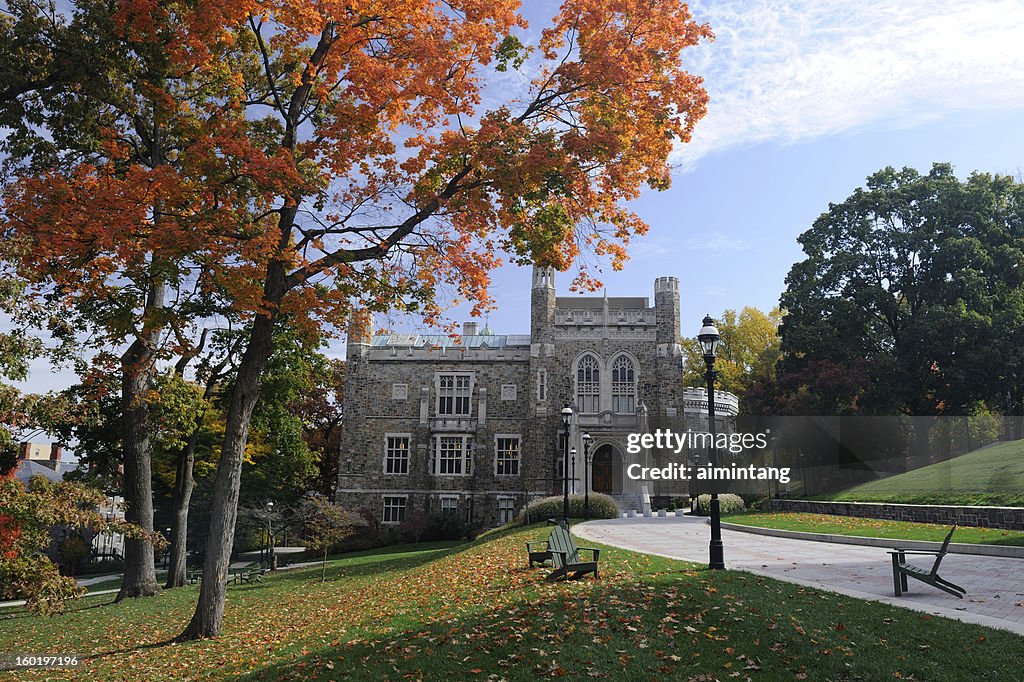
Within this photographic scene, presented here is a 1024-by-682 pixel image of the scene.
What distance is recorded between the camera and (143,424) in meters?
17.0

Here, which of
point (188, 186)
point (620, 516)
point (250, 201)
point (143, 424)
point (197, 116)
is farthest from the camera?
point (620, 516)

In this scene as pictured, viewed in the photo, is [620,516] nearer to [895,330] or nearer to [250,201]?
[895,330]

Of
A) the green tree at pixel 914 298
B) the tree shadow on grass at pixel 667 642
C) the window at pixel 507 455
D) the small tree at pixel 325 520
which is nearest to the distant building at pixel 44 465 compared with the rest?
the tree shadow on grass at pixel 667 642

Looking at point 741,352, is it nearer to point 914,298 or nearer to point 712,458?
point 914,298

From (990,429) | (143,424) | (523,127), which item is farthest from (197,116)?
(990,429)

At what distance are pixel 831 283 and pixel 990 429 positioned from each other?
31.5 feet

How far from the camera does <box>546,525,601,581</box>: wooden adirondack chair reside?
1089cm

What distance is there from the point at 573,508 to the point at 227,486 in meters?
19.0

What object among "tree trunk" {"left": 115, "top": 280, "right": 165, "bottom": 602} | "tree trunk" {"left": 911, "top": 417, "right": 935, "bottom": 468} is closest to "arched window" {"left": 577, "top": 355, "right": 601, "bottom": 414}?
"tree trunk" {"left": 911, "top": 417, "right": 935, "bottom": 468}

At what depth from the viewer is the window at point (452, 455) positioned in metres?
38.1

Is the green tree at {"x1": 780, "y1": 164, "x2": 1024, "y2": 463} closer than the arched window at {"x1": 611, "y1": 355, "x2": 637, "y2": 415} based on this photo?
Yes

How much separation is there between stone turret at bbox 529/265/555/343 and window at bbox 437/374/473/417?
15.3 feet

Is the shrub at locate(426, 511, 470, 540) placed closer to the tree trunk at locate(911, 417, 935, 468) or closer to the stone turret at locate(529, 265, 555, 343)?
the stone turret at locate(529, 265, 555, 343)

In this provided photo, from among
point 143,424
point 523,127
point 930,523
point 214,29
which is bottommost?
point 930,523
